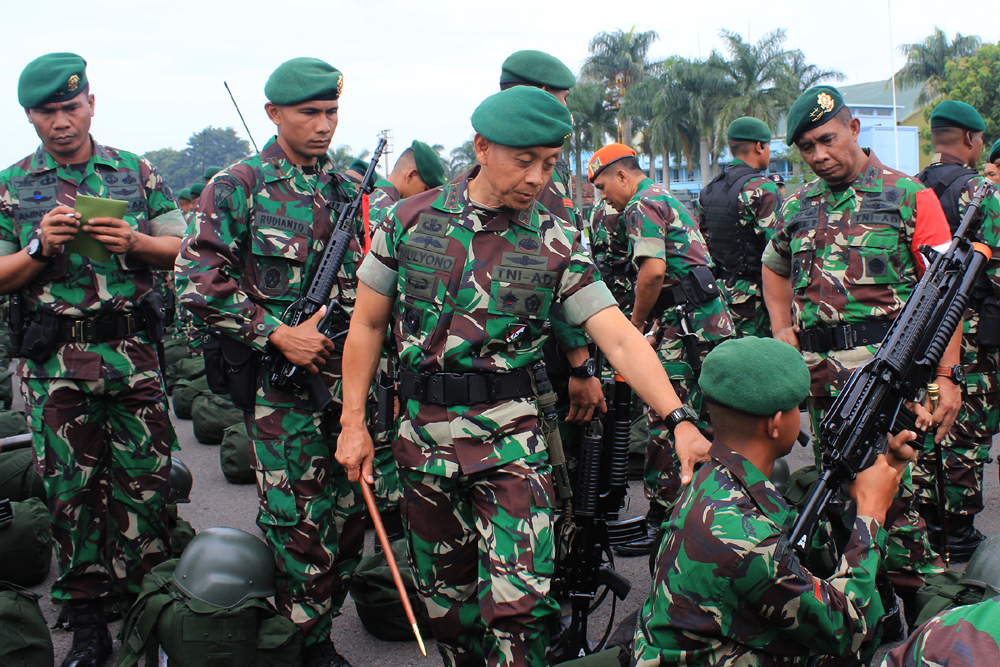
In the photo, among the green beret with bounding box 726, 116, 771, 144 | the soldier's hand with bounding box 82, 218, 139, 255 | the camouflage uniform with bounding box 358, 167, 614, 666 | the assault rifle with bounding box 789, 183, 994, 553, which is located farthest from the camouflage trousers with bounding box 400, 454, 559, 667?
the green beret with bounding box 726, 116, 771, 144

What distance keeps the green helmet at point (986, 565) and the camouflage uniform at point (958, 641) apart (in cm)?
196

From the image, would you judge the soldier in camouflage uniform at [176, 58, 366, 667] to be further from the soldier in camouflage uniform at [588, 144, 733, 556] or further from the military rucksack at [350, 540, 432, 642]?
the soldier in camouflage uniform at [588, 144, 733, 556]

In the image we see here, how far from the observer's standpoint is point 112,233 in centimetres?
371

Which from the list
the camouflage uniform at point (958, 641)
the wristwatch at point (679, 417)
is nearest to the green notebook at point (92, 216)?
the wristwatch at point (679, 417)

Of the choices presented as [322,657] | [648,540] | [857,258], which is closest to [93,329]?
[322,657]

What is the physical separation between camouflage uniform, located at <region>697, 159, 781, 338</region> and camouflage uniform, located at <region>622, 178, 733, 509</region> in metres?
1.65

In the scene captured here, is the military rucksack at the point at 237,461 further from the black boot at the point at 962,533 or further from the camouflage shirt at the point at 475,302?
the black boot at the point at 962,533

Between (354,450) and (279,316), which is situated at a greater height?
(279,316)

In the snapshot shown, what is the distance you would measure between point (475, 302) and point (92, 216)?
198 cm

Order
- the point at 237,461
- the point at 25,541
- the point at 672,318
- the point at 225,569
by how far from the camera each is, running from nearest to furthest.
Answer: the point at 225,569, the point at 25,541, the point at 672,318, the point at 237,461

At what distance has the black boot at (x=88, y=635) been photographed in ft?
11.6

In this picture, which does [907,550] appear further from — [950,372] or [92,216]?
[92,216]

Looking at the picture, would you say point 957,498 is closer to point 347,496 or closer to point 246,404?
point 347,496

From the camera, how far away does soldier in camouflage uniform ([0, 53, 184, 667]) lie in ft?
12.2
